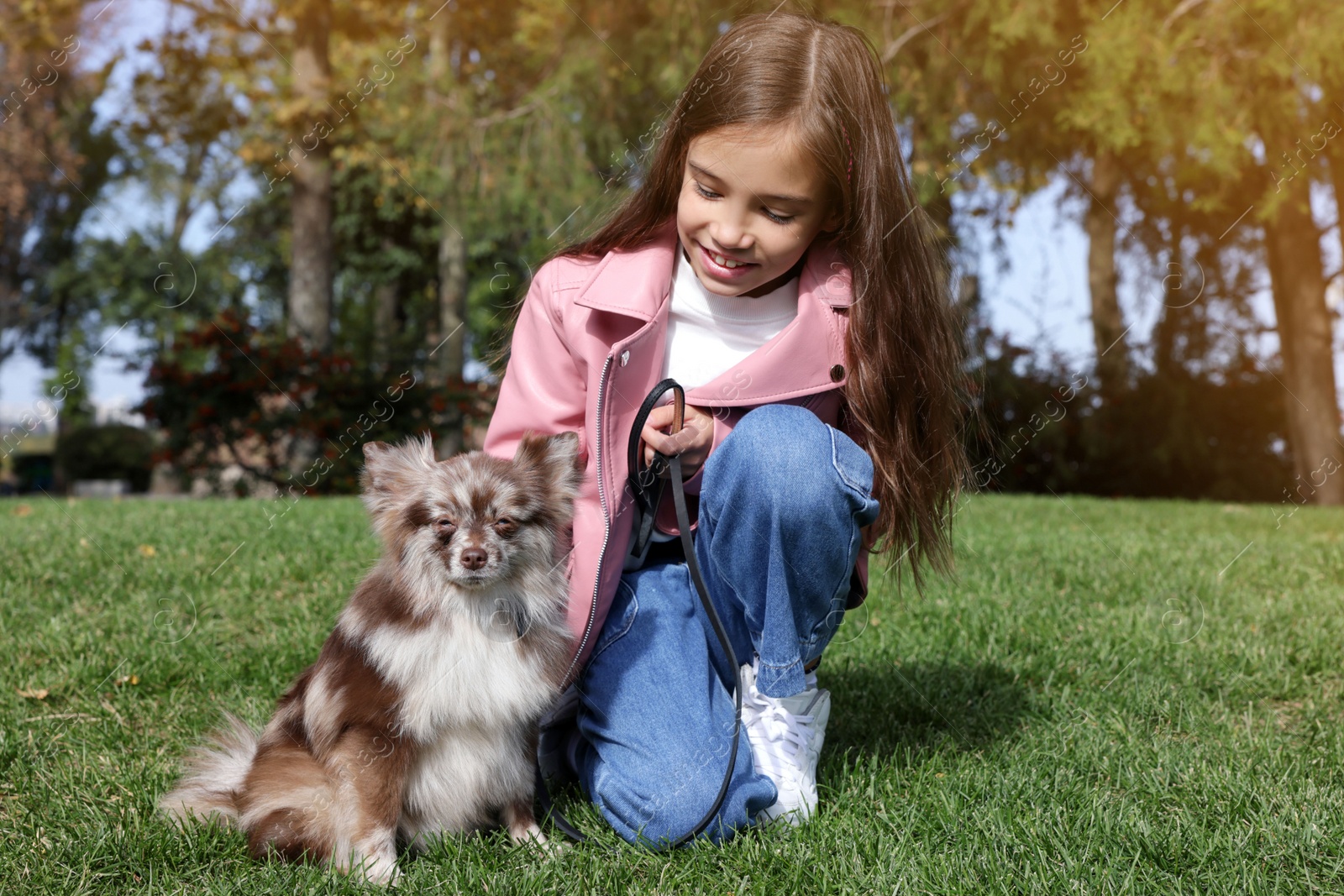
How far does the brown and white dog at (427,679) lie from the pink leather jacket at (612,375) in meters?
0.15

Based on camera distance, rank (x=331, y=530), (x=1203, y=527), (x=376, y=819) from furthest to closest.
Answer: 1. (x=1203, y=527)
2. (x=331, y=530)
3. (x=376, y=819)

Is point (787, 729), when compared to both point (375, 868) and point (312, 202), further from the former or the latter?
point (312, 202)

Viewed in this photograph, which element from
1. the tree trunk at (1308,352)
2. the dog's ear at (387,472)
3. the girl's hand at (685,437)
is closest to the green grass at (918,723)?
the dog's ear at (387,472)

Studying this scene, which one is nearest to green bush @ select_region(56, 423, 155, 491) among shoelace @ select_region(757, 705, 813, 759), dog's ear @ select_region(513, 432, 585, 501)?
dog's ear @ select_region(513, 432, 585, 501)

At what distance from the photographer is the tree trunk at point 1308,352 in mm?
12242

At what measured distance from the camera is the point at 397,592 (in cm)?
246

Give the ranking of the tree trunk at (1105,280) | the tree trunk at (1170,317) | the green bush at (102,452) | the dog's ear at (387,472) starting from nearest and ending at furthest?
the dog's ear at (387,472), the tree trunk at (1105,280), the tree trunk at (1170,317), the green bush at (102,452)

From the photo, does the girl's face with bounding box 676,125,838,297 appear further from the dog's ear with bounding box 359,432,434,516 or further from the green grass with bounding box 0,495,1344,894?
the green grass with bounding box 0,495,1344,894

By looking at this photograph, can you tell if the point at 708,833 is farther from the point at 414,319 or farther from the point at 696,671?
the point at 414,319

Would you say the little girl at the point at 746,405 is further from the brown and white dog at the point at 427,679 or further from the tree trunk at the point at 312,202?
the tree trunk at the point at 312,202

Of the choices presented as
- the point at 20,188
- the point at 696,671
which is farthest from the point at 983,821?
the point at 20,188

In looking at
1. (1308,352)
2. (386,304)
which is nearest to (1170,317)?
(1308,352)

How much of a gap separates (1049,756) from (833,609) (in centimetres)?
86

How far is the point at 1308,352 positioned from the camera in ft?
40.5
